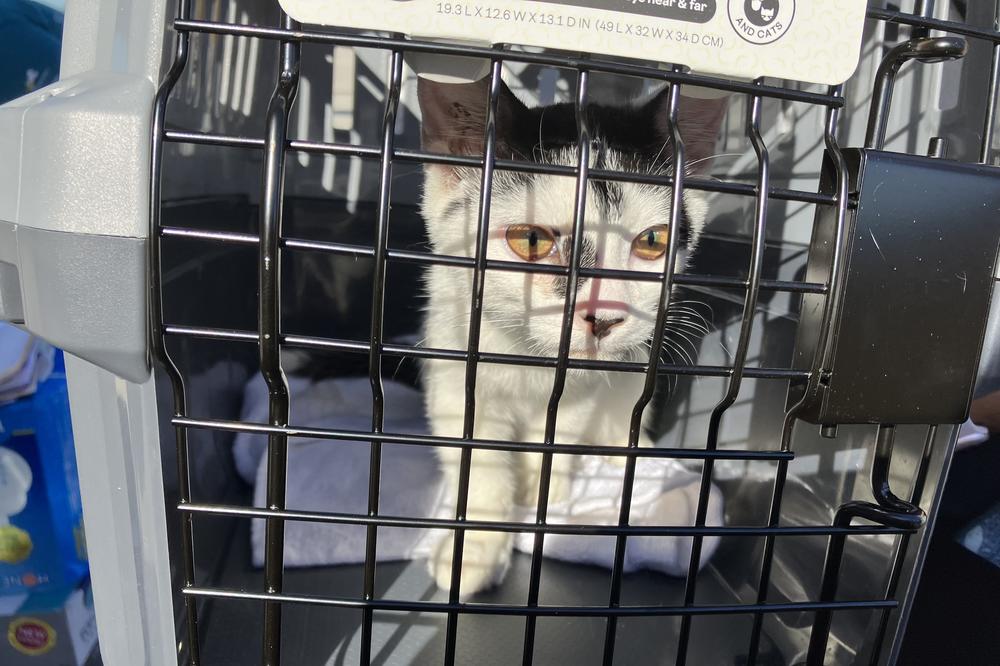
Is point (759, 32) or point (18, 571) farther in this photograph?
point (18, 571)

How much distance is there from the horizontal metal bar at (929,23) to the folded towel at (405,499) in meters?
0.59

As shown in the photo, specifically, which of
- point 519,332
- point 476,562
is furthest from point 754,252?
point 476,562

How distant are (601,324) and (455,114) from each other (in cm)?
29

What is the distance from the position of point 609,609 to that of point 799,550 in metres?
0.41

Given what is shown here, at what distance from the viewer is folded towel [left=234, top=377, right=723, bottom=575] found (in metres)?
0.78

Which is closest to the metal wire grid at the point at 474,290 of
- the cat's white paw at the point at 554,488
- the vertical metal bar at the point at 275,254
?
the vertical metal bar at the point at 275,254

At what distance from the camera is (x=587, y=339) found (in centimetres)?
70

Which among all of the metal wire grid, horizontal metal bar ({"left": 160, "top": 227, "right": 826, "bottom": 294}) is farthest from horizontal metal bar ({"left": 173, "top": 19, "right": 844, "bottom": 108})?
horizontal metal bar ({"left": 160, "top": 227, "right": 826, "bottom": 294})

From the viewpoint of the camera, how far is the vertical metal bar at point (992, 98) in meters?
0.44

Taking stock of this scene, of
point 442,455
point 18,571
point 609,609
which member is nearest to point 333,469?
point 442,455

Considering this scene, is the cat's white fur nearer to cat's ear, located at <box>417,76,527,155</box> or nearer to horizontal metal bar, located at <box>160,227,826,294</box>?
cat's ear, located at <box>417,76,527,155</box>

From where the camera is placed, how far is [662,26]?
39cm

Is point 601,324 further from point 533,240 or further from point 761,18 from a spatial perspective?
point 761,18

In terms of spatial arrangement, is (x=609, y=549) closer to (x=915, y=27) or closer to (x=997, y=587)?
(x=997, y=587)
